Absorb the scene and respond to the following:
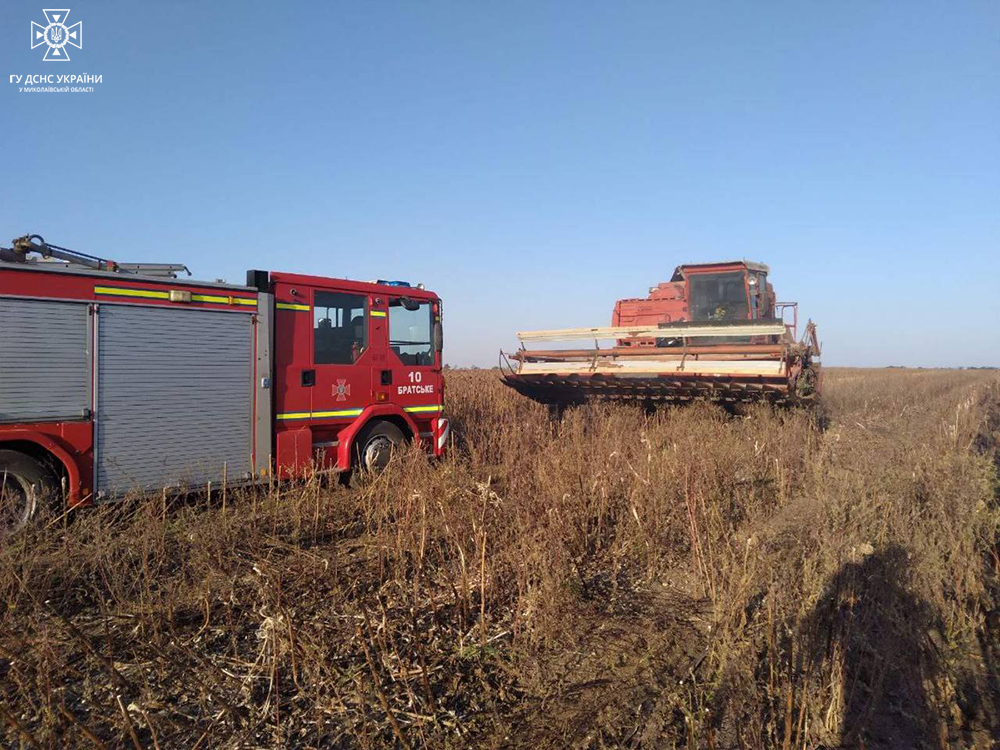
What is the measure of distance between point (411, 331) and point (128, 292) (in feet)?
10.7

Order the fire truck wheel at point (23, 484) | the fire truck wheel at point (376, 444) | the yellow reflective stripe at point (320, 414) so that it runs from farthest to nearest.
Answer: the fire truck wheel at point (376, 444) → the yellow reflective stripe at point (320, 414) → the fire truck wheel at point (23, 484)

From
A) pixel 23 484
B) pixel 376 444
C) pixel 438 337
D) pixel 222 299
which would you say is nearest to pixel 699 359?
pixel 438 337

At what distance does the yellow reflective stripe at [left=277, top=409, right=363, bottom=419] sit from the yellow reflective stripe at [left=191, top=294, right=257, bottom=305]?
118 cm

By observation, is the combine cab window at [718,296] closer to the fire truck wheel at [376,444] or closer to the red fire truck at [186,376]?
the red fire truck at [186,376]

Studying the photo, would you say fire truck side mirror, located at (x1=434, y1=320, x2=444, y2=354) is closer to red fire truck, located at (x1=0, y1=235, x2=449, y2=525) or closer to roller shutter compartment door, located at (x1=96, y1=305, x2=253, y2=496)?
red fire truck, located at (x1=0, y1=235, x2=449, y2=525)

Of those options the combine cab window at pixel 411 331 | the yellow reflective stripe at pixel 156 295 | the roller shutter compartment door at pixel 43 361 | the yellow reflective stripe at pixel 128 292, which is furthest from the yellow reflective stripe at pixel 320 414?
the roller shutter compartment door at pixel 43 361

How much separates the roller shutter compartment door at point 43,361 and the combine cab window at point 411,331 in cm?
331

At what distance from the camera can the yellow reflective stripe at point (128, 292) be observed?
5.59 meters

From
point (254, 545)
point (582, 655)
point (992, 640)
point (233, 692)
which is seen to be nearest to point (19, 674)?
point (233, 692)

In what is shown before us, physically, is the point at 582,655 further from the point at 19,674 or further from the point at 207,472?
the point at 207,472

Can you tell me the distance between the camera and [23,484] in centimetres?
509

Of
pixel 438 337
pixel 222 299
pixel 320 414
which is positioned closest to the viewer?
pixel 222 299

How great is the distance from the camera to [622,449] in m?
7.08

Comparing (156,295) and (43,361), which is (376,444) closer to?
(156,295)
